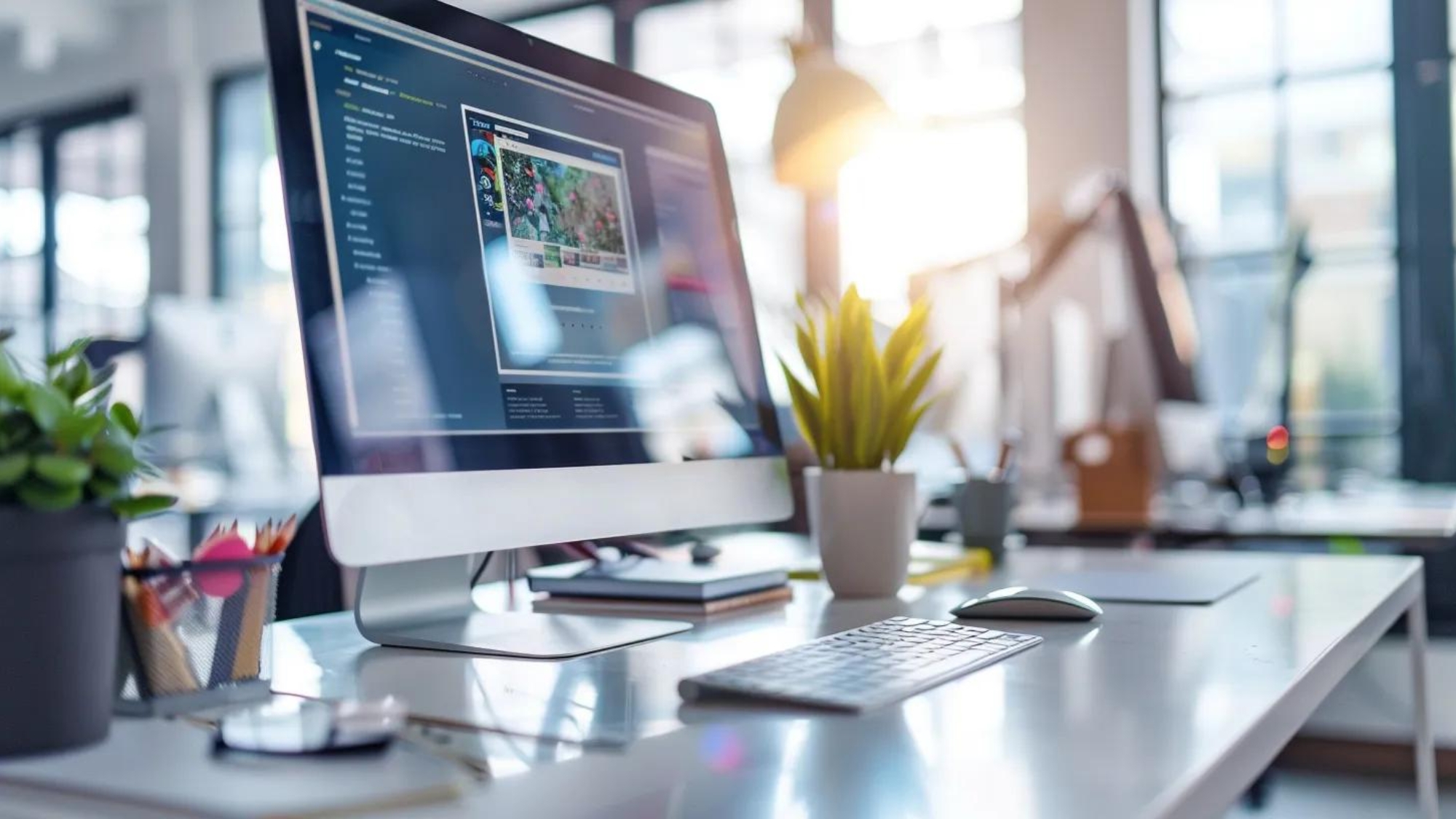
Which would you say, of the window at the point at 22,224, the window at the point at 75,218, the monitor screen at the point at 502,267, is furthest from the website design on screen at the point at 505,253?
the window at the point at 22,224

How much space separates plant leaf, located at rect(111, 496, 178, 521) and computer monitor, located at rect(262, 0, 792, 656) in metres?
0.17

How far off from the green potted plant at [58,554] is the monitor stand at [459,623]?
33cm

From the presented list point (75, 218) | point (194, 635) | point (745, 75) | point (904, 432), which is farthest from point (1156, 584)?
point (75, 218)

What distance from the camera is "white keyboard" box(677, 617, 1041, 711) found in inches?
26.1

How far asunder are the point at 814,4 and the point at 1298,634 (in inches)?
188

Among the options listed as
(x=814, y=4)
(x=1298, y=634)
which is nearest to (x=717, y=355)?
(x=1298, y=634)

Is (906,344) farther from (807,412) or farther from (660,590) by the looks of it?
(660,590)

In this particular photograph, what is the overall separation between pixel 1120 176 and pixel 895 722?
3628mm

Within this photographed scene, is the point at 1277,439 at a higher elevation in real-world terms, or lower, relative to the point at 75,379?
lower

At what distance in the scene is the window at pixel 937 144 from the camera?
4773mm

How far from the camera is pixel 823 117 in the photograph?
1.96 meters

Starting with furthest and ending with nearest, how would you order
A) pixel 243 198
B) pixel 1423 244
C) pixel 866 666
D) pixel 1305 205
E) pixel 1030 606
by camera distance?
pixel 243 198 → pixel 1305 205 → pixel 1423 244 → pixel 1030 606 → pixel 866 666

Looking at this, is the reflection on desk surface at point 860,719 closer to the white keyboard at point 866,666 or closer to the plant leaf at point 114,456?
the white keyboard at point 866,666

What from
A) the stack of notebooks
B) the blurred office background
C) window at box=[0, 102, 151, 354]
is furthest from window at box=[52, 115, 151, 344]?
the stack of notebooks
